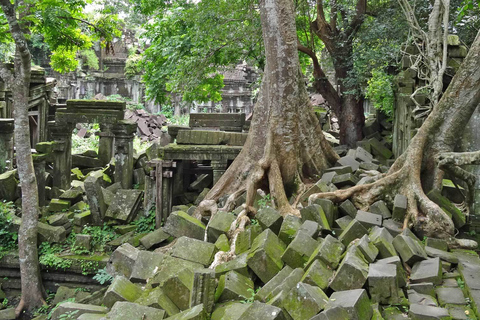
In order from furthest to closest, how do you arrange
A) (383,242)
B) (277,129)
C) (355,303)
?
(277,129) < (383,242) < (355,303)

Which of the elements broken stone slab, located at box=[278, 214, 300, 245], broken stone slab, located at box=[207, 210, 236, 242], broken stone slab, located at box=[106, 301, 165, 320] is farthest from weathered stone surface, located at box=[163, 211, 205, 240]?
broken stone slab, located at box=[106, 301, 165, 320]

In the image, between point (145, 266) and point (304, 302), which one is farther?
point (145, 266)

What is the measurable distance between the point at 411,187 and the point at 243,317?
11.0ft

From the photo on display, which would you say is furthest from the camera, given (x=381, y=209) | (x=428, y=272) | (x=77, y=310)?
(x=381, y=209)

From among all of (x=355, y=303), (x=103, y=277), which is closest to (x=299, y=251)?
(x=355, y=303)

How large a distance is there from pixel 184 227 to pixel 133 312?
2.52 meters

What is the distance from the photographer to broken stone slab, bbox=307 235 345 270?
5293 millimetres

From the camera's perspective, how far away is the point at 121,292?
Result: 18.9ft

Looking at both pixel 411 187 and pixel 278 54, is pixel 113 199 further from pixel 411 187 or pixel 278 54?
pixel 411 187

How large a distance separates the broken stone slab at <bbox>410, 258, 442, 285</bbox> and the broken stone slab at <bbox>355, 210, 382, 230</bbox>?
0.89 meters

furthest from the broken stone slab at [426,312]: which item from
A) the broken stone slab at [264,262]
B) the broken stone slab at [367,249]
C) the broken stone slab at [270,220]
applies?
the broken stone slab at [270,220]

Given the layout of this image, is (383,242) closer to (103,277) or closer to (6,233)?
(103,277)

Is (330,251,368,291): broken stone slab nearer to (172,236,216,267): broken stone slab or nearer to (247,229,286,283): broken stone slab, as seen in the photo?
(247,229,286,283): broken stone slab

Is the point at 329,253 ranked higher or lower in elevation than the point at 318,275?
higher
